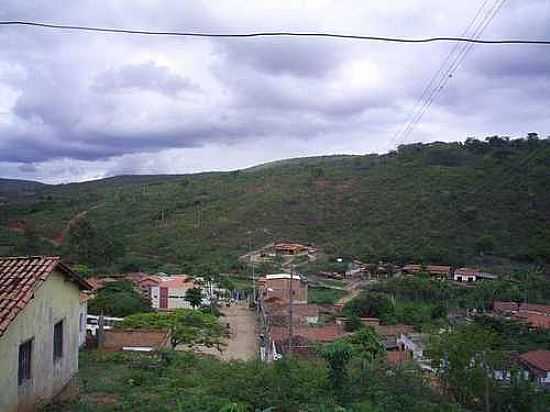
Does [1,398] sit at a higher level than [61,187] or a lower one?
lower

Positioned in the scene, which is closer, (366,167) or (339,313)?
(339,313)

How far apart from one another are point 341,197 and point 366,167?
13775mm

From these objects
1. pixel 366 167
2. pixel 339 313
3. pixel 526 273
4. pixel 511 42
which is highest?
pixel 366 167

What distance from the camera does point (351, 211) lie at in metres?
51.7

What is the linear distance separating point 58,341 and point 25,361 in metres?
1.85

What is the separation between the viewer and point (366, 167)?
68.8 m

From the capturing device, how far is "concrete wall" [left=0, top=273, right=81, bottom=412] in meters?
8.57

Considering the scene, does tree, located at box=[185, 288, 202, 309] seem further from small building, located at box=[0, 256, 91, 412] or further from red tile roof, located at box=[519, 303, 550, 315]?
small building, located at box=[0, 256, 91, 412]

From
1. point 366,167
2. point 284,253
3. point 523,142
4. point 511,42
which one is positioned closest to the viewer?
point 511,42

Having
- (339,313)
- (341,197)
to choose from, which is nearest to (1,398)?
(339,313)

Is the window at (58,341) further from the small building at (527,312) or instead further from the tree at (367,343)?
the small building at (527,312)

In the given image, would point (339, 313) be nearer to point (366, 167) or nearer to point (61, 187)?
point (366, 167)

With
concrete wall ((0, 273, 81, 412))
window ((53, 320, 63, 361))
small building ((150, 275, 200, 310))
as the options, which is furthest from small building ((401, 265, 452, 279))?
window ((53, 320, 63, 361))

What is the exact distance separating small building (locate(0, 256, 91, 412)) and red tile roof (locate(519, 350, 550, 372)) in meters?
13.4
